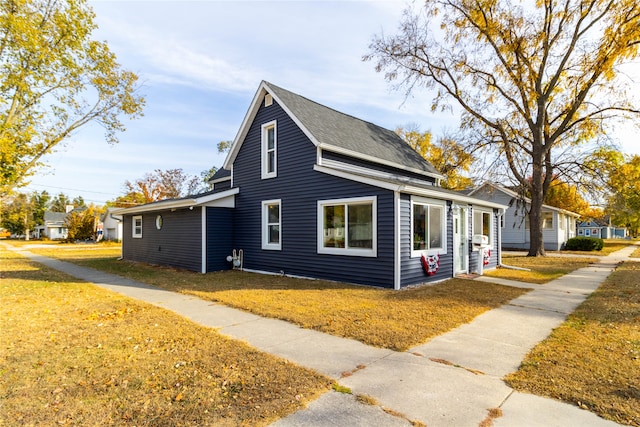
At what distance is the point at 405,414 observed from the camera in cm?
305

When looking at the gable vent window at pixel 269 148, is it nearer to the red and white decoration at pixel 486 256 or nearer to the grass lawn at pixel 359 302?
the grass lawn at pixel 359 302

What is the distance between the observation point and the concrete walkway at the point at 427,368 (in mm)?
3018

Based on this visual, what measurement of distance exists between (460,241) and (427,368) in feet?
28.4

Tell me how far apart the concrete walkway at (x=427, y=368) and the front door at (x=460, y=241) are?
401 cm

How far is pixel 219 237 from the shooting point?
44.0 ft

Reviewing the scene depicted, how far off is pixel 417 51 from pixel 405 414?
20658mm

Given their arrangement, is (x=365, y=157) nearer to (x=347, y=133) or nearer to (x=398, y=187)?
(x=347, y=133)

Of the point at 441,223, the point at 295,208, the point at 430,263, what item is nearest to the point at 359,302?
the point at 430,263

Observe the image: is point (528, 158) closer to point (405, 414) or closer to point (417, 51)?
point (417, 51)

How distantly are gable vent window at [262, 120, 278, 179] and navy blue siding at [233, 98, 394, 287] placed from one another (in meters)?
0.24

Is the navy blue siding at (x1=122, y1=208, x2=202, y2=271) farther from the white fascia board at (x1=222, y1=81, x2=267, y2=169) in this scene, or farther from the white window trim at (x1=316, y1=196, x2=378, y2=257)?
the white window trim at (x1=316, y1=196, x2=378, y2=257)

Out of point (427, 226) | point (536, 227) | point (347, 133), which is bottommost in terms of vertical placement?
point (536, 227)

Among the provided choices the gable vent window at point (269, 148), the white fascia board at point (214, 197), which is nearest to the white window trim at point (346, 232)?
the gable vent window at point (269, 148)

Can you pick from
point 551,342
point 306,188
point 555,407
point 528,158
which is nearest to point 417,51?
point 528,158
